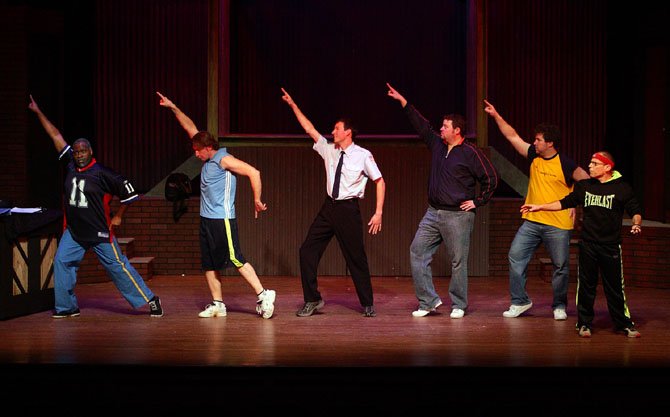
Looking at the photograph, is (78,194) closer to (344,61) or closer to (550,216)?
(550,216)

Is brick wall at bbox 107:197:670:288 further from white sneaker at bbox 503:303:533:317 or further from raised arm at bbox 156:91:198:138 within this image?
white sneaker at bbox 503:303:533:317

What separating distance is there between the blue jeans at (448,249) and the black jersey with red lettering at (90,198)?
2588 mm

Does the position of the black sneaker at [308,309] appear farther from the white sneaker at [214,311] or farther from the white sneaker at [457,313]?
the white sneaker at [457,313]

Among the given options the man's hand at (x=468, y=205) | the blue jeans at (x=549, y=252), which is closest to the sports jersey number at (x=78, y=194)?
the man's hand at (x=468, y=205)

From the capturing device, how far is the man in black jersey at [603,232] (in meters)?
7.27

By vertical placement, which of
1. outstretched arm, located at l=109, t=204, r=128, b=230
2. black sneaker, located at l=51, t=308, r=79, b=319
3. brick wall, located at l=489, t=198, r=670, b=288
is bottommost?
black sneaker, located at l=51, t=308, r=79, b=319

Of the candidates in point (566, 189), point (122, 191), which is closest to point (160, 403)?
point (122, 191)

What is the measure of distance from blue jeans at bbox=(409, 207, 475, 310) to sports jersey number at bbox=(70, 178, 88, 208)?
2911 mm

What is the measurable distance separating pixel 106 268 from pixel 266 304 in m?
1.44

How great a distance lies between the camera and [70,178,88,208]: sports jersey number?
8062 mm

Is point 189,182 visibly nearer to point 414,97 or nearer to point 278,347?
point 414,97

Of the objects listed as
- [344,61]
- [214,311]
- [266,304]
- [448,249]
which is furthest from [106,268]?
[344,61]

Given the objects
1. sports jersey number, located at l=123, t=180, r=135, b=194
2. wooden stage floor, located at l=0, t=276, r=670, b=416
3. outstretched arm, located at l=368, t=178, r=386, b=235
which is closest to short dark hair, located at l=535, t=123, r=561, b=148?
outstretched arm, located at l=368, t=178, r=386, b=235

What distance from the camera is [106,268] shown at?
8172 millimetres
